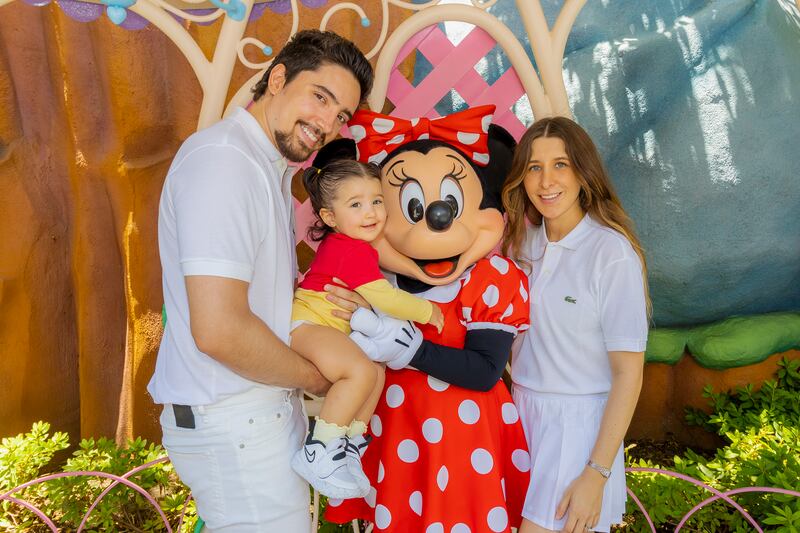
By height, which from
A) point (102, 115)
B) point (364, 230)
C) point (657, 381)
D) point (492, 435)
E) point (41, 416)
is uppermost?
point (102, 115)

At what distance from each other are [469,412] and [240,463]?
619 mm

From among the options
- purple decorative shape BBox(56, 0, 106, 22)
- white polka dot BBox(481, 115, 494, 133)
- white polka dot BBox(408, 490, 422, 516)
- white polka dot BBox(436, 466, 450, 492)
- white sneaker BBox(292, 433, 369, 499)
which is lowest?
white polka dot BBox(408, 490, 422, 516)

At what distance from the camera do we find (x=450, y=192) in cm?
190

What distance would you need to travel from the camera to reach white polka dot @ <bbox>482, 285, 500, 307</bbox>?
1791 millimetres

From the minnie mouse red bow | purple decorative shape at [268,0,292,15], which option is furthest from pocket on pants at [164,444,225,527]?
purple decorative shape at [268,0,292,15]

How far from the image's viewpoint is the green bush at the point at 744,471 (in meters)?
2.47

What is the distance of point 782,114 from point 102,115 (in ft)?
11.1

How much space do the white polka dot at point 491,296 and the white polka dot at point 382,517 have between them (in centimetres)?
64

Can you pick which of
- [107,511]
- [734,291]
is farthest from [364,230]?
[734,291]

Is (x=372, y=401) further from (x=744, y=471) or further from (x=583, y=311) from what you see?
(x=744, y=471)

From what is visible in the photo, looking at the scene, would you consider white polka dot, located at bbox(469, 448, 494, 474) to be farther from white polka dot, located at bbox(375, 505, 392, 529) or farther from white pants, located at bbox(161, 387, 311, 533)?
white pants, located at bbox(161, 387, 311, 533)

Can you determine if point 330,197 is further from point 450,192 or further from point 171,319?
point 171,319

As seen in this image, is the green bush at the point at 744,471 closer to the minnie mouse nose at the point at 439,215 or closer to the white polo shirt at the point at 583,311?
the white polo shirt at the point at 583,311

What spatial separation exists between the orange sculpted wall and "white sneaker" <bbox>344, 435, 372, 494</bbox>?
70.5 inches
